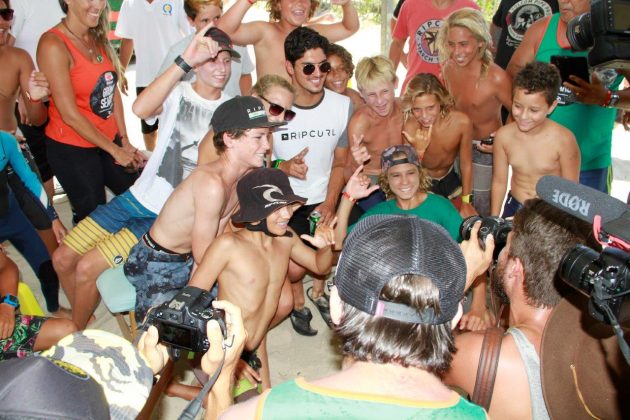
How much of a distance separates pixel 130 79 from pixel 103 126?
612 cm

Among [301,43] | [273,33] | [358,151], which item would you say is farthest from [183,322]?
[273,33]

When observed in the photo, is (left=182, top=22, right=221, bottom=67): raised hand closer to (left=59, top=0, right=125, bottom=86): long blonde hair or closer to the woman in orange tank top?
the woman in orange tank top

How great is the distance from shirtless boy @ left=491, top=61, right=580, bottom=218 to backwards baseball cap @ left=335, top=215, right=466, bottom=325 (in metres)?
2.78

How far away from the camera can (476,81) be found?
4715mm

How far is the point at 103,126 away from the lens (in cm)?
462

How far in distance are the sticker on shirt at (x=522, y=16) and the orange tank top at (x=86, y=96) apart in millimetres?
3499

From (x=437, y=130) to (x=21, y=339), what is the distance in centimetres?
317

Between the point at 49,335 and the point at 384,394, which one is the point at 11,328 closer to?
the point at 49,335

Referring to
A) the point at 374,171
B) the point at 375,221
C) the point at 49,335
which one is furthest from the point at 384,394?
the point at 374,171

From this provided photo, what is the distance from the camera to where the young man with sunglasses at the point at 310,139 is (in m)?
4.24

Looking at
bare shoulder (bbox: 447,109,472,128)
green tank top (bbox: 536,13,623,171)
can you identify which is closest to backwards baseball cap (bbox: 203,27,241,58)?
bare shoulder (bbox: 447,109,472,128)

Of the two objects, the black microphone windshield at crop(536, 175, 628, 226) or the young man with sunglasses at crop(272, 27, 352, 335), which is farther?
the young man with sunglasses at crop(272, 27, 352, 335)

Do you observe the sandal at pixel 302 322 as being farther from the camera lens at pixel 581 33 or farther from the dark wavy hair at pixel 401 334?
the dark wavy hair at pixel 401 334

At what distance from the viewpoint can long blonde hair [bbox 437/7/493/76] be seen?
454 centimetres
